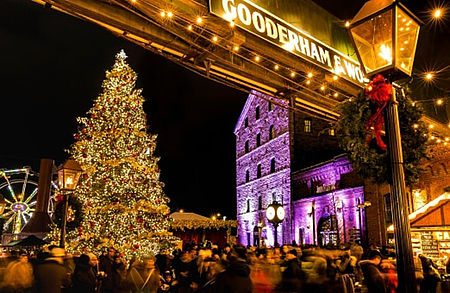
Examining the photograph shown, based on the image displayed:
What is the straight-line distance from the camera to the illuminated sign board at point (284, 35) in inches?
176

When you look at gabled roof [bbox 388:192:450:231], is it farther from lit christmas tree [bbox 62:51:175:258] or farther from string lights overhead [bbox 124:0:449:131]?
lit christmas tree [bbox 62:51:175:258]

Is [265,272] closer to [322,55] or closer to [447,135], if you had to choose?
[322,55]

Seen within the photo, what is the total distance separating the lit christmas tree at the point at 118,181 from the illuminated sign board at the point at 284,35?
10.4 m

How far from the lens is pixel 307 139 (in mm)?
35125

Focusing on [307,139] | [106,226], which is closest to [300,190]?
[307,139]

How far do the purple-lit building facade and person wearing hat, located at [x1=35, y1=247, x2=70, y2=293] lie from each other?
61.5ft

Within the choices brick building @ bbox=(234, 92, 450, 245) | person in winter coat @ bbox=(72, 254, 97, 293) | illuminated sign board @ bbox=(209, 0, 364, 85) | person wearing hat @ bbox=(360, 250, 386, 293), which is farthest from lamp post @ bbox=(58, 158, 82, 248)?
brick building @ bbox=(234, 92, 450, 245)

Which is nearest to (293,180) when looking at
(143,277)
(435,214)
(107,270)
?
(435,214)

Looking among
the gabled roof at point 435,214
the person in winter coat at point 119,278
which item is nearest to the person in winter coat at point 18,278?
the person in winter coat at point 119,278

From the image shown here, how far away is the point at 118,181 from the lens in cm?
1447

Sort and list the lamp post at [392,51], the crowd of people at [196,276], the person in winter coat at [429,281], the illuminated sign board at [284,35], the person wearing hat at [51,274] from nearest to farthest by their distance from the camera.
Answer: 1. the lamp post at [392,51]
2. the illuminated sign board at [284,35]
3. the person wearing hat at [51,274]
4. the crowd of people at [196,276]
5. the person in winter coat at [429,281]

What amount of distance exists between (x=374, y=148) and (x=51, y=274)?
5.34m

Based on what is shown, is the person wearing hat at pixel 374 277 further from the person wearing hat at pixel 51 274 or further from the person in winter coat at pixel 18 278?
the person in winter coat at pixel 18 278

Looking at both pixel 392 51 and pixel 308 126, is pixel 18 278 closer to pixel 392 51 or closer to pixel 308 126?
pixel 392 51
